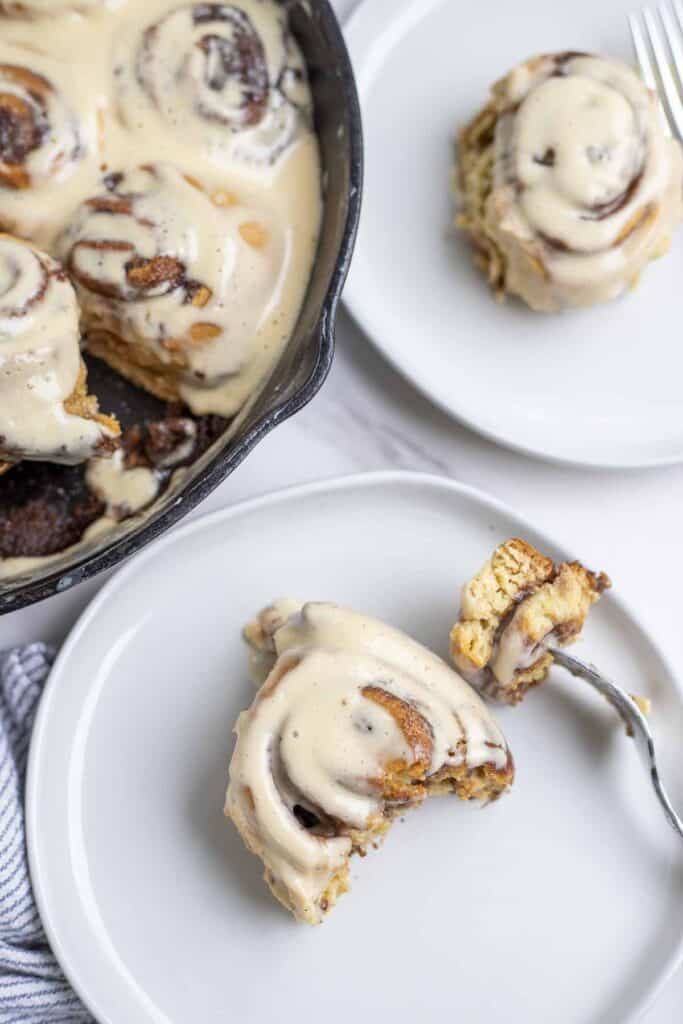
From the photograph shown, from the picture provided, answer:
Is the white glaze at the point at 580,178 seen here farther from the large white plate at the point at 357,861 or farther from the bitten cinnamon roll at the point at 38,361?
the bitten cinnamon roll at the point at 38,361

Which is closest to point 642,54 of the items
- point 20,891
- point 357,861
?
point 357,861

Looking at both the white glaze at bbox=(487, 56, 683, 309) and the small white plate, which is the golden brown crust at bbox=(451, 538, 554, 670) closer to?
the small white plate

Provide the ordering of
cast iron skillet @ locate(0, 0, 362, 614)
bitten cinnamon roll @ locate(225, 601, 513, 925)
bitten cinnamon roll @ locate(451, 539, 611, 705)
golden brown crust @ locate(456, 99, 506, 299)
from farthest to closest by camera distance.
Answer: golden brown crust @ locate(456, 99, 506, 299) < bitten cinnamon roll @ locate(451, 539, 611, 705) < bitten cinnamon roll @ locate(225, 601, 513, 925) < cast iron skillet @ locate(0, 0, 362, 614)

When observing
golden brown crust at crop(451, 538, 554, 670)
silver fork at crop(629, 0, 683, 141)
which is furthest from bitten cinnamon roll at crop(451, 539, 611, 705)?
silver fork at crop(629, 0, 683, 141)

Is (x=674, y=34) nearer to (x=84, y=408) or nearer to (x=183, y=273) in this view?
(x=183, y=273)

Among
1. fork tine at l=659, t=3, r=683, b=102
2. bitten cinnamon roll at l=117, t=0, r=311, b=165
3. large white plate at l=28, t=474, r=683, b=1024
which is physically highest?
fork tine at l=659, t=3, r=683, b=102

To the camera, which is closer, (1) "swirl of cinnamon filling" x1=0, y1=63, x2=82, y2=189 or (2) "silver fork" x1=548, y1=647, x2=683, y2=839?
(1) "swirl of cinnamon filling" x1=0, y1=63, x2=82, y2=189

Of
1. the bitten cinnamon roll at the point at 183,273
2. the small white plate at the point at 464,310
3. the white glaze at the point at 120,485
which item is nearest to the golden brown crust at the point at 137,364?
the bitten cinnamon roll at the point at 183,273
